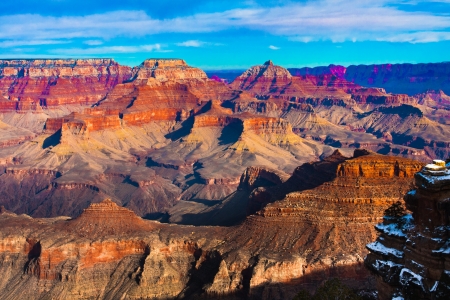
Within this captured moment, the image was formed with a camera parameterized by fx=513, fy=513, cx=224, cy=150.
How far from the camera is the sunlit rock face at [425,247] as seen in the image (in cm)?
2584

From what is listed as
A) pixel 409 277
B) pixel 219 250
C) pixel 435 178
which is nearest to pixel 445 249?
pixel 409 277

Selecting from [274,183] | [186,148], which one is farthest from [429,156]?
[274,183]

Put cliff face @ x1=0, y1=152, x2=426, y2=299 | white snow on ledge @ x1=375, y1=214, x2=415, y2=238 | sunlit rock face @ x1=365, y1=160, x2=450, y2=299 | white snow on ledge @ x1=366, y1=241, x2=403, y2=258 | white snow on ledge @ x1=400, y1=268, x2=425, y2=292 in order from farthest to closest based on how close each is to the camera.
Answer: cliff face @ x1=0, y1=152, x2=426, y2=299, white snow on ledge @ x1=375, y1=214, x2=415, y2=238, white snow on ledge @ x1=366, y1=241, x2=403, y2=258, white snow on ledge @ x1=400, y1=268, x2=425, y2=292, sunlit rock face @ x1=365, y1=160, x2=450, y2=299

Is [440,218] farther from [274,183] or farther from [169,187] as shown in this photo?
[169,187]

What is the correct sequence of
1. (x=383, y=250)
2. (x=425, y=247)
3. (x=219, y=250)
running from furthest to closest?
(x=219, y=250) < (x=383, y=250) < (x=425, y=247)

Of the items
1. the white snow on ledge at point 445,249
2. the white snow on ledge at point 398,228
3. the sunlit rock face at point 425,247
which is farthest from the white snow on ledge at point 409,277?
the white snow on ledge at point 398,228

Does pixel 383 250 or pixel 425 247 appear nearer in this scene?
pixel 425 247

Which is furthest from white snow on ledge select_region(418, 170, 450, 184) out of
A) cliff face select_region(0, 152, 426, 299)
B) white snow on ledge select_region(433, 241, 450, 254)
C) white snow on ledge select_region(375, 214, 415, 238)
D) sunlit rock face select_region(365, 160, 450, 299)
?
cliff face select_region(0, 152, 426, 299)

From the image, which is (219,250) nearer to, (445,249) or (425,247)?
(425,247)

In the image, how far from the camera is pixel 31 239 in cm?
6731

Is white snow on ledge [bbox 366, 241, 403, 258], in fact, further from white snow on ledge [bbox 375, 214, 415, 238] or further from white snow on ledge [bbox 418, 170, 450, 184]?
white snow on ledge [bbox 418, 170, 450, 184]

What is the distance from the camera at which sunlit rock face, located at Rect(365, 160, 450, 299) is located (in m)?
25.8

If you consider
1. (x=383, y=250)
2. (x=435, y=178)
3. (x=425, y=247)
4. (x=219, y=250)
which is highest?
(x=435, y=178)

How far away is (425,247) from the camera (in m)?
26.6
